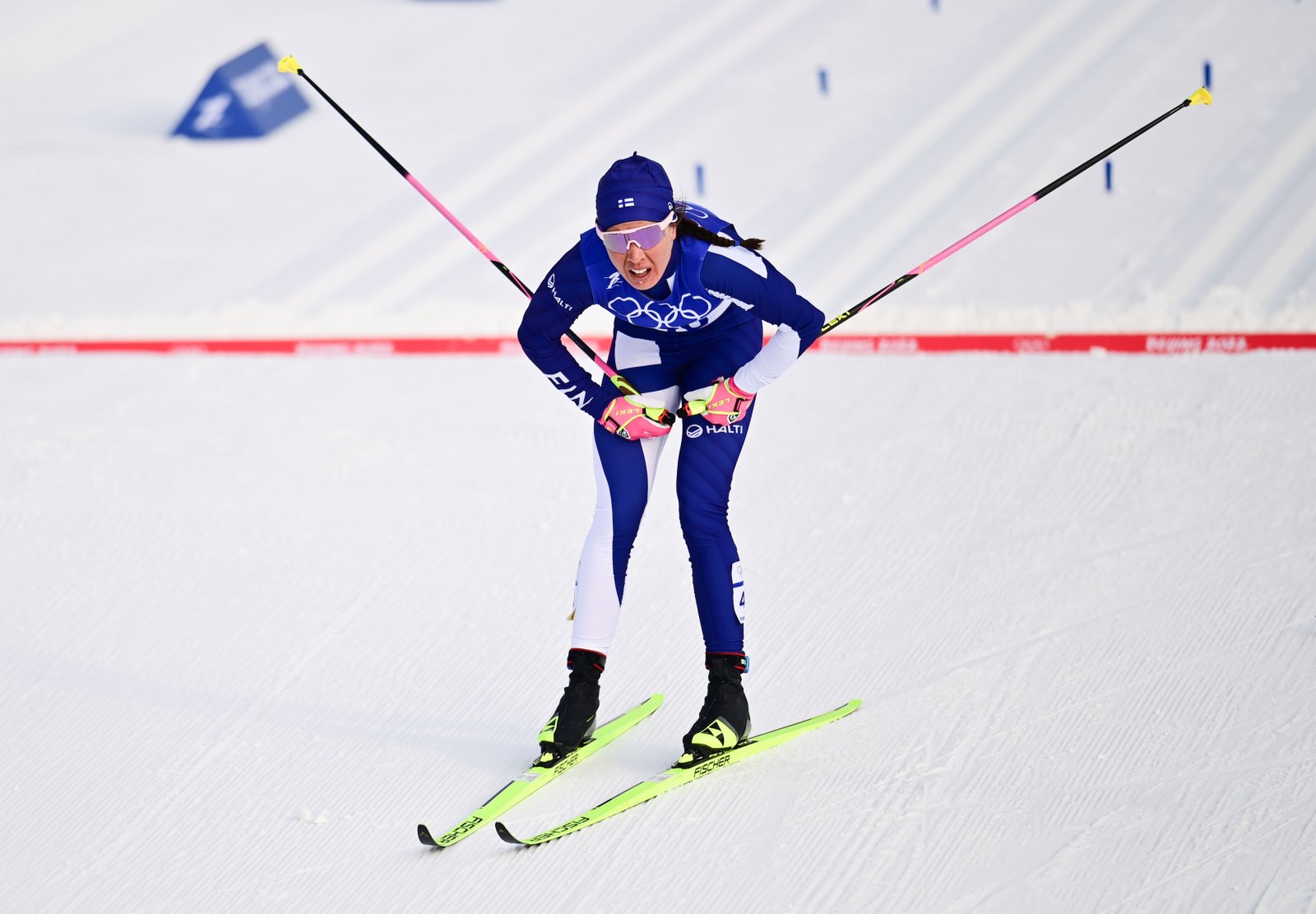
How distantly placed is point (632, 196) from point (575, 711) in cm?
127

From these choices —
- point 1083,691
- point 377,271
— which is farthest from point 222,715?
point 377,271

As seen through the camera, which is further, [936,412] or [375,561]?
[936,412]

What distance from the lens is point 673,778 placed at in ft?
12.4

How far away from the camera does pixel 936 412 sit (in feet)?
19.2

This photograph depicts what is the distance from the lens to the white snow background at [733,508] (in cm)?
361

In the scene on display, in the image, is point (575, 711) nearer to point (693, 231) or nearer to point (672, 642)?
point (672, 642)

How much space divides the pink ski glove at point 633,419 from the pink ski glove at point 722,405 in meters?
0.07

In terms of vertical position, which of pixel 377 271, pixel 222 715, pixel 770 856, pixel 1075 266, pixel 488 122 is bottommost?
pixel 770 856

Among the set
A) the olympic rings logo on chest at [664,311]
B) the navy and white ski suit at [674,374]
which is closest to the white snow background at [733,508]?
the navy and white ski suit at [674,374]

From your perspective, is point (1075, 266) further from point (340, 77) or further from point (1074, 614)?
point (340, 77)

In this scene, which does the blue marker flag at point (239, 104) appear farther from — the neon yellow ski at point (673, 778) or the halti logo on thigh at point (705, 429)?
the neon yellow ski at point (673, 778)

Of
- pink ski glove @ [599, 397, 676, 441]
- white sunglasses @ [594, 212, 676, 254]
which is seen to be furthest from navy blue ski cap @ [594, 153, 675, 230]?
pink ski glove @ [599, 397, 676, 441]

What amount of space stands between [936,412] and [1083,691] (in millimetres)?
1934

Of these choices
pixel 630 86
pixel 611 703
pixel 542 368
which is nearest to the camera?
pixel 542 368
